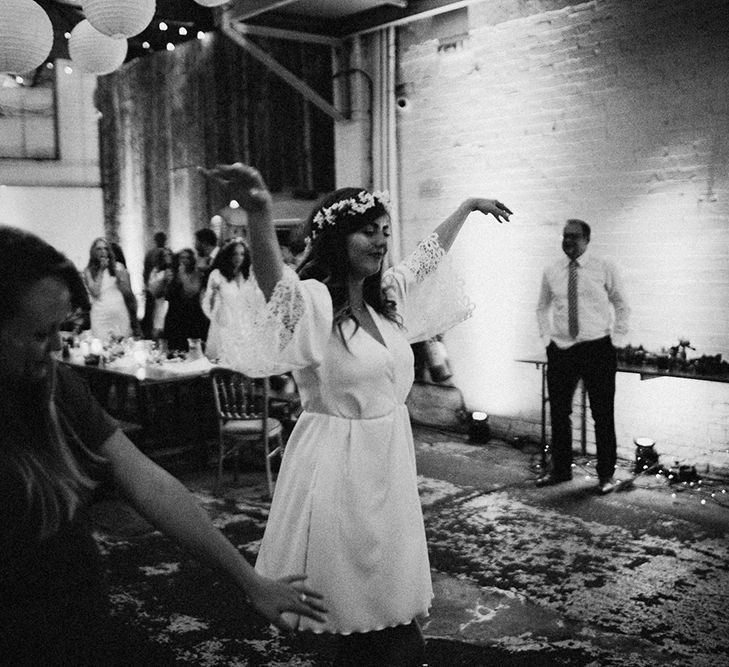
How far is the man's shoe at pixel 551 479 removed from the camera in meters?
6.17

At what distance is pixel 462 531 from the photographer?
17.0 feet

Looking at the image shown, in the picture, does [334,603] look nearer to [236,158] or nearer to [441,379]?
[441,379]

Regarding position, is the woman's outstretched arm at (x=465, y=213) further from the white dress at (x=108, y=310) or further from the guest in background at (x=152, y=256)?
the guest in background at (x=152, y=256)

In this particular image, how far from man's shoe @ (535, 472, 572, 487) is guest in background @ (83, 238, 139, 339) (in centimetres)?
395

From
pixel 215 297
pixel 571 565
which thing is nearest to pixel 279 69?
pixel 215 297

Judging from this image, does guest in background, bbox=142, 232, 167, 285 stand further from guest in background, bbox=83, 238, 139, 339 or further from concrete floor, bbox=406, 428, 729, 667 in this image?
concrete floor, bbox=406, 428, 729, 667

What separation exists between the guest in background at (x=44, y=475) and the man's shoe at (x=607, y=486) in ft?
16.3

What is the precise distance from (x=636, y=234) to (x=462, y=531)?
2727mm

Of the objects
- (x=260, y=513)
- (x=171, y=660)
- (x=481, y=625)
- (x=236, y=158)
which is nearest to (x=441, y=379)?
(x=260, y=513)

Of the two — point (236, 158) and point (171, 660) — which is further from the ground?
point (236, 158)

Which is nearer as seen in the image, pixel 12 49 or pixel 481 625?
pixel 481 625

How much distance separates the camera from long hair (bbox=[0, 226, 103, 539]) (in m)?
1.29

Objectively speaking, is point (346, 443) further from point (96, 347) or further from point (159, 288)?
point (159, 288)

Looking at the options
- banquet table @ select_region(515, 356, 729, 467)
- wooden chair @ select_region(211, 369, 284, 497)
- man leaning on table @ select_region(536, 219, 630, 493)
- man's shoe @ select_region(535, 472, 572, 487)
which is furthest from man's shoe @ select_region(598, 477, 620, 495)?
wooden chair @ select_region(211, 369, 284, 497)
